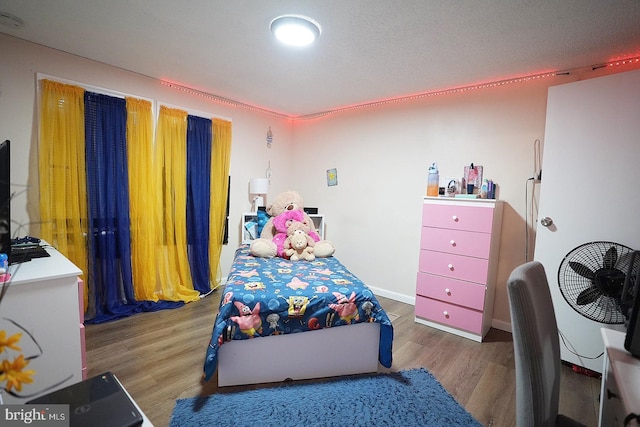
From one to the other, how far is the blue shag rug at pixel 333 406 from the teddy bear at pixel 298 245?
113 cm

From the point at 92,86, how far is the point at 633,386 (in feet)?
12.1

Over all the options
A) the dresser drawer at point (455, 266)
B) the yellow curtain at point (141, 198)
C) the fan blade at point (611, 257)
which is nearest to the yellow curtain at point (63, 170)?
the yellow curtain at point (141, 198)

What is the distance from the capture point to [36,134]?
235 cm

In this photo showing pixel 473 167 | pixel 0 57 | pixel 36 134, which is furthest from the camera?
pixel 473 167

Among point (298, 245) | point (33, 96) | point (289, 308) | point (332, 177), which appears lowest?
point (289, 308)

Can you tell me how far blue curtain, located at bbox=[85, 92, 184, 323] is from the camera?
257 cm

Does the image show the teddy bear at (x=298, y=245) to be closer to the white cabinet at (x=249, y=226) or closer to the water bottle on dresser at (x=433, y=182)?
the white cabinet at (x=249, y=226)

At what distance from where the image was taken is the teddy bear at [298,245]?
2807mm

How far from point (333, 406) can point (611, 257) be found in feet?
6.16

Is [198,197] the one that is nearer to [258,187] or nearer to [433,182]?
[258,187]

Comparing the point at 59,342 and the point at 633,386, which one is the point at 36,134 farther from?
the point at 633,386

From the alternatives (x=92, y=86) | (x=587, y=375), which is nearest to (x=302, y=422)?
(x=587, y=375)

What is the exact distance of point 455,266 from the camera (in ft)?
8.67

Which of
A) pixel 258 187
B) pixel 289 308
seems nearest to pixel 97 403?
pixel 289 308
